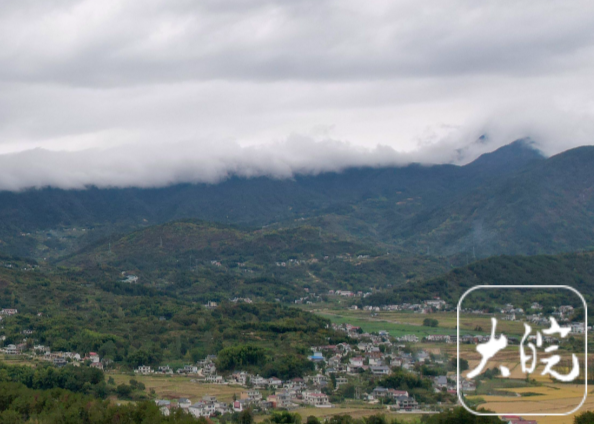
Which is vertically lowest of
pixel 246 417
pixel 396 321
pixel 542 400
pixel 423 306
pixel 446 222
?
pixel 396 321

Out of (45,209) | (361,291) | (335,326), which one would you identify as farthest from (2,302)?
(45,209)

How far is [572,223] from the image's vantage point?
144m

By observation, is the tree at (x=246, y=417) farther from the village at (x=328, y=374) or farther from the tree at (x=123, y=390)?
the tree at (x=123, y=390)

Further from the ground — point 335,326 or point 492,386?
point 492,386

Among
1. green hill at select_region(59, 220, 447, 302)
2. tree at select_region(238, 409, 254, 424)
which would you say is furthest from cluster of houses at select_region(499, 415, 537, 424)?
green hill at select_region(59, 220, 447, 302)

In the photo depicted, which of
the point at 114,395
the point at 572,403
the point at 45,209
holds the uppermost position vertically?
the point at 45,209

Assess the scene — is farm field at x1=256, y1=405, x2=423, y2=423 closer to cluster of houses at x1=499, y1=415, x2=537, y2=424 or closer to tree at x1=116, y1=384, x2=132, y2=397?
cluster of houses at x1=499, y1=415, x2=537, y2=424

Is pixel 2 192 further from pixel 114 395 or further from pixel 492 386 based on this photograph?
pixel 492 386

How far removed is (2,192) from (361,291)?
13245cm

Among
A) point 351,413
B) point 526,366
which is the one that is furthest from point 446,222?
point 526,366

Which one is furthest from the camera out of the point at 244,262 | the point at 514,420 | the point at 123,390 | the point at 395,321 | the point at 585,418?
the point at 244,262

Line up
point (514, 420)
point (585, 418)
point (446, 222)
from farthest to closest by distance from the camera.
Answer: point (446, 222)
point (514, 420)
point (585, 418)

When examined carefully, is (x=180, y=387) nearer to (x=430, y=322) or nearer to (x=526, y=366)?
(x=430, y=322)

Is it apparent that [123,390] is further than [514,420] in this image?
Yes
